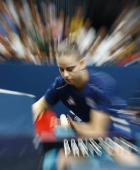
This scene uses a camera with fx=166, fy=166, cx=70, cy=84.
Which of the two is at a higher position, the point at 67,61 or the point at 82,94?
the point at 67,61

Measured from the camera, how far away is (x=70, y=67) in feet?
3.59

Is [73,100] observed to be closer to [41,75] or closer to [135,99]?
[41,75]

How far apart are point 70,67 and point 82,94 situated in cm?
29

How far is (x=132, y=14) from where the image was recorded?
67.6 inches

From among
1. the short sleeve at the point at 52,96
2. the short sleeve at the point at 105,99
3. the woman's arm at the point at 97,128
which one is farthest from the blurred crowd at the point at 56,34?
the woman's arm at the point at 97,128

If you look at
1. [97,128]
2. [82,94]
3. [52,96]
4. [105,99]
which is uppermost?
[52,96]

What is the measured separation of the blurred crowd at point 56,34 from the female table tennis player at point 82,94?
41cm

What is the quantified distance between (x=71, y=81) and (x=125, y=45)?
3.14 feet

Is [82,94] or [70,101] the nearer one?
[82,94]

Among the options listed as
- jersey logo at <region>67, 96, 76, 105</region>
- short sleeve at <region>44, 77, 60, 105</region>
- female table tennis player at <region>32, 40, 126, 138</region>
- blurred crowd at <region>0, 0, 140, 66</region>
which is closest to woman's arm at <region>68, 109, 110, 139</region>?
female table tennis player at <region>32, 40, 126, 138</region>

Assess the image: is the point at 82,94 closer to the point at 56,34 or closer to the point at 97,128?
the point at 97,128

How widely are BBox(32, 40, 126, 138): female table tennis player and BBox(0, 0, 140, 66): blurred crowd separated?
41 centimetres

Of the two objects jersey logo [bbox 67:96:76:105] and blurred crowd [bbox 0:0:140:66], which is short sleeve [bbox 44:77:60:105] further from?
blurred crowd [bbox 0:0:140:66]

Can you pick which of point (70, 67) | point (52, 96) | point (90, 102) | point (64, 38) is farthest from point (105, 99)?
point (64, 38)
